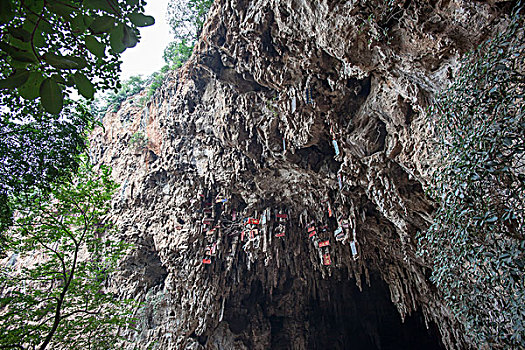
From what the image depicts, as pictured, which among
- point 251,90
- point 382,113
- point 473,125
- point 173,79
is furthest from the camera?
point 173,79

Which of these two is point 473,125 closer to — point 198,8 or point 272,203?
point 272,203

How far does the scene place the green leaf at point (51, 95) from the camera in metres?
0.66

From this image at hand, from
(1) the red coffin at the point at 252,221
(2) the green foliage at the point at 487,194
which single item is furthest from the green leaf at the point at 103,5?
(1) the red coffin at the point at 252,221

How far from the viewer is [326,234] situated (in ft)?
20.0

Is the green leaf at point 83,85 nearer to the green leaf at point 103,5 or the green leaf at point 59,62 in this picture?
the green leaf at point 59,62

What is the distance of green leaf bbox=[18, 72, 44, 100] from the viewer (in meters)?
0.70

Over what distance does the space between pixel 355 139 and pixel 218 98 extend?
10.8 feet

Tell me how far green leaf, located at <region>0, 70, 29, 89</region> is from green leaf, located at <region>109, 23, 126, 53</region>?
0.68 ft

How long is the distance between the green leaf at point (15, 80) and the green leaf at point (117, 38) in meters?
0.21

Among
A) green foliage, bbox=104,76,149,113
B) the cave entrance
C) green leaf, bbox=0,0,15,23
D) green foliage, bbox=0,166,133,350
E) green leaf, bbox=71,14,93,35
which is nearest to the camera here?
green leaf, bbox=0,0,15,23

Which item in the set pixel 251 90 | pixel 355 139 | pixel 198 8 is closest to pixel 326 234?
pixel 355 139

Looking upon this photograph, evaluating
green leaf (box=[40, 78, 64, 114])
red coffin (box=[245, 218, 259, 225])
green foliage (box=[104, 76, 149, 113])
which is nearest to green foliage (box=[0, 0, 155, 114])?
green leaf (box=[40, 78, 64, 114])

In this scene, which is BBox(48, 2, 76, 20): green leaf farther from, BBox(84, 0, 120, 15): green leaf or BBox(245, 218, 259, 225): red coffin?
BBox(245, 218, 259, 225): red coffin

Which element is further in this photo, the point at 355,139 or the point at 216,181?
the point at 216,181
